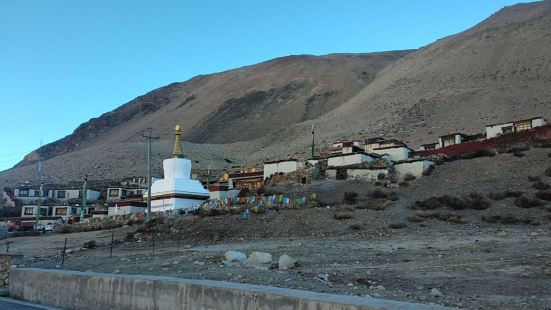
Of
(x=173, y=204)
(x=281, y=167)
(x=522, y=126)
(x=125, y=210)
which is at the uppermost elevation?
(x=522, y=126)

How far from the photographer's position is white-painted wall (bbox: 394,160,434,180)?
38969 mm

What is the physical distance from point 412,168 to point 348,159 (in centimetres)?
577

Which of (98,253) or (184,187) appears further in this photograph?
(184,187)

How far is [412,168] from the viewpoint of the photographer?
39562 mm

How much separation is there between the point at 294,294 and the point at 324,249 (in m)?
13.7

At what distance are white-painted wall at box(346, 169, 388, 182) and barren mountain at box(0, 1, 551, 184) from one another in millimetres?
28897

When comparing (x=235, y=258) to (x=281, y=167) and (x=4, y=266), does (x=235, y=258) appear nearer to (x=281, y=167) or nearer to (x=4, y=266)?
(x=4, y=266)

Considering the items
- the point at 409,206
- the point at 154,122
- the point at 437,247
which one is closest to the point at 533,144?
the point at 409,206

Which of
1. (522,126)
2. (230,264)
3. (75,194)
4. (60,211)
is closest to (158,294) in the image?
(230,264)

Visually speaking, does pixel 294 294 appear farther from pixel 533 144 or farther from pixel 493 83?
pixel 493 83

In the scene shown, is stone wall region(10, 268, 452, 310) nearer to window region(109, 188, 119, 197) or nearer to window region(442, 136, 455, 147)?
window region(442, 136, 455, 147)

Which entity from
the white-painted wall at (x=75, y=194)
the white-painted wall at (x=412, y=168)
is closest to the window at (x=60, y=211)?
the white-painted wall at (x=75, y=194)

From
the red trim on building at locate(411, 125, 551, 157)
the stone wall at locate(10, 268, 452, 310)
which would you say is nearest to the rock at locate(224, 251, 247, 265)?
the stone wall at locate(10, 268, 452, 310)

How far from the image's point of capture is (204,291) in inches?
300
